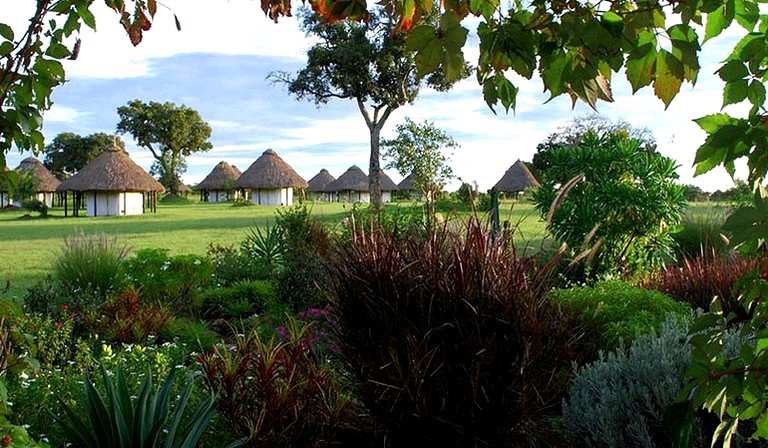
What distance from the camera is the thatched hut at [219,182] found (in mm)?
74312

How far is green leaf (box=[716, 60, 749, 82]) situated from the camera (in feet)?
4.27

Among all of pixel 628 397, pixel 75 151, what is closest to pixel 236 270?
pixel 628 397

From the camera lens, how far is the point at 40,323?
590 cm

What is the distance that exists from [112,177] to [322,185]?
32198 mm

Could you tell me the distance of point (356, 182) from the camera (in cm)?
7175

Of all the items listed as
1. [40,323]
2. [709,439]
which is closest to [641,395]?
[709,439]

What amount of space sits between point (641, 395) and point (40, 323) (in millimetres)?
4914

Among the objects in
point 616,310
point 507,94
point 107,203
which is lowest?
point 616,310

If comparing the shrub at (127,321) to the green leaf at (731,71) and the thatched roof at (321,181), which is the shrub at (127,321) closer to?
the green leaf at (731,71)

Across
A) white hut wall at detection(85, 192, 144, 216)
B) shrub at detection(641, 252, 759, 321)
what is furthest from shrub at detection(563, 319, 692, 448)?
white hut wall at detection(85, 192, 144, 216)

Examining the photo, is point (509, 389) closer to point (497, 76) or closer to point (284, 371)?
point (284, 371)

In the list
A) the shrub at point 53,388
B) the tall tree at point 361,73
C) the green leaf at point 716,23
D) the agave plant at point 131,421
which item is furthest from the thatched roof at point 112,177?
the green leaf at point 716,23

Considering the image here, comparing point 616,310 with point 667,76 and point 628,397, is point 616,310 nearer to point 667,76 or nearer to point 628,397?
point 628,397

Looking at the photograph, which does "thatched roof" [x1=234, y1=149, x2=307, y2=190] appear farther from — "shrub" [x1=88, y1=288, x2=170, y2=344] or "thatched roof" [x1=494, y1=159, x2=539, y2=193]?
"shrub" [x1=88, y1=288, x2=170, y2=344]
